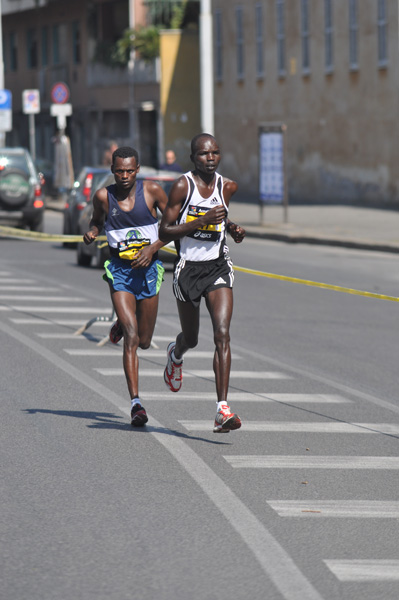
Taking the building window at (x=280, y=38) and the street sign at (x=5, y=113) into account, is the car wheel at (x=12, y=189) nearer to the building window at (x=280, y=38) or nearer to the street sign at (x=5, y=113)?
the building window at (x=280, y=38)

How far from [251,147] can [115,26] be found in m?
13.1

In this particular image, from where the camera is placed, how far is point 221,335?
Result: 29.4 ft

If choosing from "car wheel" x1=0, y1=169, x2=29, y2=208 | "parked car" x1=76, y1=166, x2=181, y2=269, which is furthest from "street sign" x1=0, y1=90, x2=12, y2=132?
"parked car" x1=76, y1=166, x2=181, y2=269

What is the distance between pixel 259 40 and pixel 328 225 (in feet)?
53.4

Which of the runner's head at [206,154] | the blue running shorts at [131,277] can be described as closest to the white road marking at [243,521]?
the blue running shorts at [131,277]

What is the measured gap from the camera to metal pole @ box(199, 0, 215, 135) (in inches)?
1909

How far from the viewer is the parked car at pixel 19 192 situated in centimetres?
2769

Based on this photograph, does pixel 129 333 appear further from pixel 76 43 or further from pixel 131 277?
pixel 76 43

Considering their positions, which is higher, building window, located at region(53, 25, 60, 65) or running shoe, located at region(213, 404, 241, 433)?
building window, located at region(53, 25, 60, 65)

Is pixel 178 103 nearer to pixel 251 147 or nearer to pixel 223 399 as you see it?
pixel 251 147

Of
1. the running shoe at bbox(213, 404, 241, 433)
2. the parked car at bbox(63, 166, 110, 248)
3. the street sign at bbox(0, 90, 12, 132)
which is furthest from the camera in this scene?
the street sign at bbox(0, 90, 12, 132)

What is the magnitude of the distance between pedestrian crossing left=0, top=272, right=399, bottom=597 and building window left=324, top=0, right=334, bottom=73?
24237 millimetres

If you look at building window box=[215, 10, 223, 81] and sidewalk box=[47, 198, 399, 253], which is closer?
sidewalk box=[47, 198, 399, 253]

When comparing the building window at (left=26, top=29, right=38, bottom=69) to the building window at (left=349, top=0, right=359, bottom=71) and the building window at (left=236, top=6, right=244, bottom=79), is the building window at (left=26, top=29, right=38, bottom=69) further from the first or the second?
the building window at (left=349, top=0, right=359, bottom=71)
